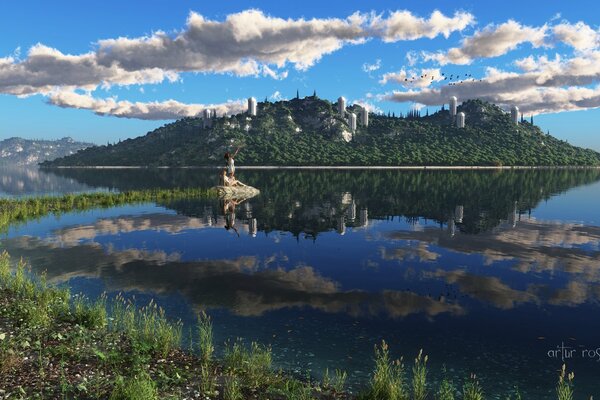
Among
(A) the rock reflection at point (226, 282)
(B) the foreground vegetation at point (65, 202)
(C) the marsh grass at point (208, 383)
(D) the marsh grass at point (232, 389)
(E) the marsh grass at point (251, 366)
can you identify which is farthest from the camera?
(B) the foreground vegetation at point (65, 202)

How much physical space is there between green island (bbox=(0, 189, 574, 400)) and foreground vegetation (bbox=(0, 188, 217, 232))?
32975 millimetres

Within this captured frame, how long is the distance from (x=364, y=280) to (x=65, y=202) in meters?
54.6

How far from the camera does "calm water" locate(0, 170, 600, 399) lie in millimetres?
15609


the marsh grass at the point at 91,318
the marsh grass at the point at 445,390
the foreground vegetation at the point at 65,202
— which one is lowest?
the marsh grass at the point at 445,390

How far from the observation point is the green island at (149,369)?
11.7 metres

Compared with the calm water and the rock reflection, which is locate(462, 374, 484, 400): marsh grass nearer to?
the calm water

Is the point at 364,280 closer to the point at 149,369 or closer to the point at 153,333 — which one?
the point at 153,333

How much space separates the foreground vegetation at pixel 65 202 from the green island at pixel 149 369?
33.0m

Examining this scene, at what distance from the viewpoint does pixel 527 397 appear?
41.0ft

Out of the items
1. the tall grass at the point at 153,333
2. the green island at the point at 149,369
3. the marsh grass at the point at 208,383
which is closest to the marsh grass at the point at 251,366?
the green island at the point at 149,369

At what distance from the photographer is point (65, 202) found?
61.4 m

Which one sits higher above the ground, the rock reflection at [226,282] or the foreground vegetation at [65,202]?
the foreground vegetation at [65,202]

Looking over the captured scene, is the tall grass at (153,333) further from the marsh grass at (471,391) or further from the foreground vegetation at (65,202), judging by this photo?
the foreground vegetation at (65,202)

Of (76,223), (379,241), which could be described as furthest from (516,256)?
(76,223)
